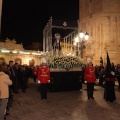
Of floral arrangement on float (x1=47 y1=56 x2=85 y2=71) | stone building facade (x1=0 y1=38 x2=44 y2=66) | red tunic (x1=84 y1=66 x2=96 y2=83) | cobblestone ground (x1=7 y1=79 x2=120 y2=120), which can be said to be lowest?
cobblestone ground (x1=7 y1=79 x2=120 y2=120)

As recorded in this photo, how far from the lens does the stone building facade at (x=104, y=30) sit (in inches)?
1093

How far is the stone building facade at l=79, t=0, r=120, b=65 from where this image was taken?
91.0 ft

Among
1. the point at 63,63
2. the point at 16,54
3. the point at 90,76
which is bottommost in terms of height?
the point at 90,76

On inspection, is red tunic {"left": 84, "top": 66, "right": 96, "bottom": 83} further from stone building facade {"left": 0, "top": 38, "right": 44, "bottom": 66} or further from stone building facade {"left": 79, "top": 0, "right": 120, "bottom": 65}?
stone building facade {"left": 0, "top": 38, "right": 44, "bottom": 66}

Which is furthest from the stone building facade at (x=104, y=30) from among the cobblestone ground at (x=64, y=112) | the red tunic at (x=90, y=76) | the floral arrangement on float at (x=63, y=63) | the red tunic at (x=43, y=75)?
the cobblestone ground at (x=64, y=112)

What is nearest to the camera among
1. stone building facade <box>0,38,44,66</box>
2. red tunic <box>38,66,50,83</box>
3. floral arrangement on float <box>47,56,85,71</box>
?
red tunic <box>38,66,50,83</box>

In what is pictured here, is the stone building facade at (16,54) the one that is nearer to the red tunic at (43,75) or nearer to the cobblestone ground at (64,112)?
the red tunic at (43,75)

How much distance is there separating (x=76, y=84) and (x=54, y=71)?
1.82 meters

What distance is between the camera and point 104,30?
2806 centimetres

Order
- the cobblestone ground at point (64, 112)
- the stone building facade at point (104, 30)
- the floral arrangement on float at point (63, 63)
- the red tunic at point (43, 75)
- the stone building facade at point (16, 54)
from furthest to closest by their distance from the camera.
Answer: the stone building facade at point (16, 54) → the stone building facade at point (104, 30) → the floral arrangement on float at point (63, 63) → the red tunic at point (43, 75) → the cobblestone ground at point (64, 112)

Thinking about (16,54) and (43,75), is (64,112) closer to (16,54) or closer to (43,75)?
(43,75)

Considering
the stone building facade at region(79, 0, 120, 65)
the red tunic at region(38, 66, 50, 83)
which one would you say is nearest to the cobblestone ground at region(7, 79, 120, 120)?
the red tunic at region(38, 66, 50, 83)

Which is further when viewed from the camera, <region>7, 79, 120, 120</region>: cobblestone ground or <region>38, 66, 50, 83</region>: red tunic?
<region>38, 66, 50, 83</region>: red tunic

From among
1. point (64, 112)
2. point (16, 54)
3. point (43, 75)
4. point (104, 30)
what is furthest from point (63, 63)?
point (16, 54)
